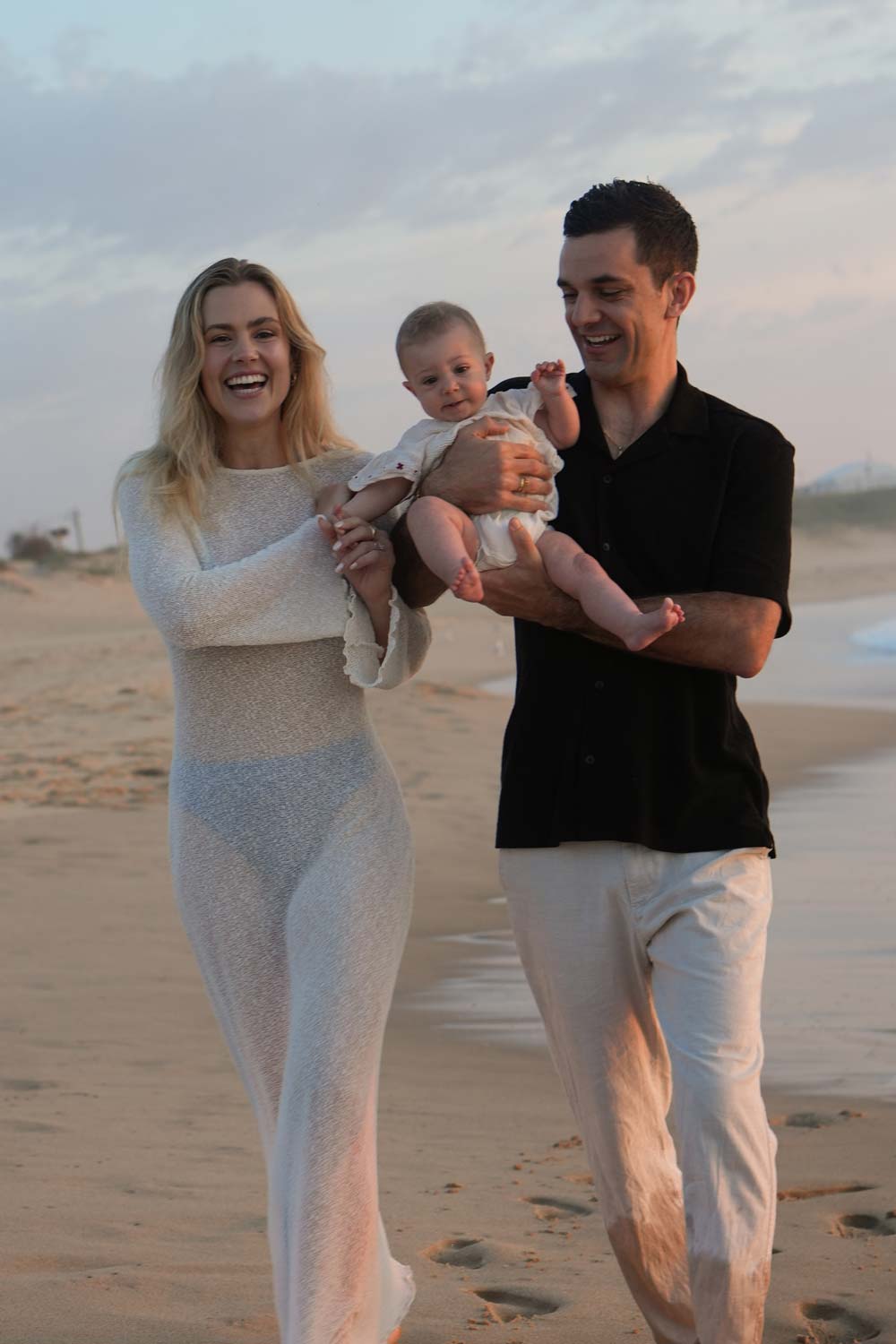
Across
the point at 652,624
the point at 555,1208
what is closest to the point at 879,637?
the point at 555,1208

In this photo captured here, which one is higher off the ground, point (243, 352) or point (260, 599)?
point (243, 352)

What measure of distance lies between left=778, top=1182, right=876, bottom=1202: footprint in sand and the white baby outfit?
7.00ft

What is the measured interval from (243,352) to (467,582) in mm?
745

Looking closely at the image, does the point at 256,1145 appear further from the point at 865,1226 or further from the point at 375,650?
the point at 375,650

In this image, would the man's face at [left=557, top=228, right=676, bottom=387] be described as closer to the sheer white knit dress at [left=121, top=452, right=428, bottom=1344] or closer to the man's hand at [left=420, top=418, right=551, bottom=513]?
the man's hand at [left=420, top=418, right=551, bottom=513]

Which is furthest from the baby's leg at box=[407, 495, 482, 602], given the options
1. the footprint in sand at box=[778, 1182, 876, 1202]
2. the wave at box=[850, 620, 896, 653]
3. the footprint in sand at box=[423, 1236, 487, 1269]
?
the wave at box=[850, 620, 896, 653]

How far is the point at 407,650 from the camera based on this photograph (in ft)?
12.1

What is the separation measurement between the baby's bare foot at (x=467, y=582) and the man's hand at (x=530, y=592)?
4cm

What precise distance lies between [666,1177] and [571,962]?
49 centimetres

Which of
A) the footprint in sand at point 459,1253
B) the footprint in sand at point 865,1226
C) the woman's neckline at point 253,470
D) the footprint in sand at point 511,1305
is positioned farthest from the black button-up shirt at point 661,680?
the footprint in sand at point 865,1226

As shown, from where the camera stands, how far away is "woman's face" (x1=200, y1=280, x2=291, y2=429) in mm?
3670

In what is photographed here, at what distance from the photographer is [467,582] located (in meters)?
3.39

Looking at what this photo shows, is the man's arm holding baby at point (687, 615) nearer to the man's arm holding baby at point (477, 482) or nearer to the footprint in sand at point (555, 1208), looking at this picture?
the man's arm holding baby at point (477, 482)

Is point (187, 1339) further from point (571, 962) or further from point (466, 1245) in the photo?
point (571, 962)
